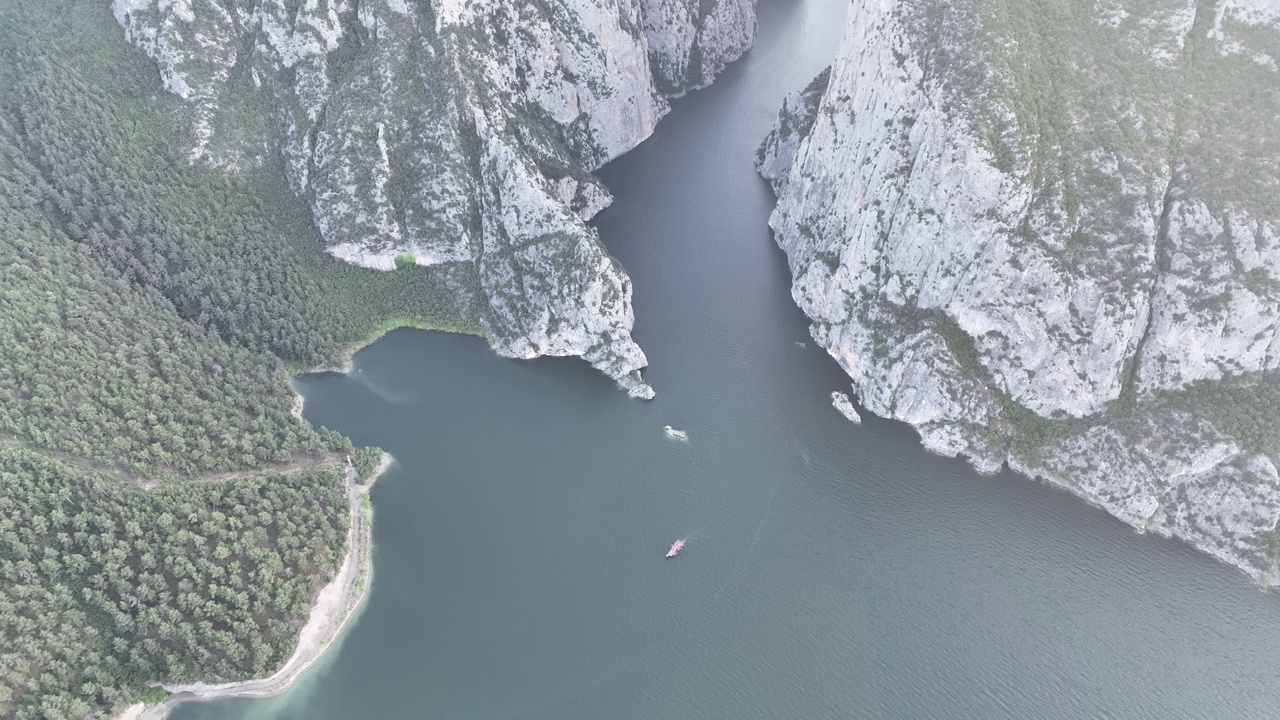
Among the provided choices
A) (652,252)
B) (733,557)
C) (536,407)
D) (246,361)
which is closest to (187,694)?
(246,361)

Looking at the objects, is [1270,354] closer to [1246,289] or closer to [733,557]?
[1246,289]

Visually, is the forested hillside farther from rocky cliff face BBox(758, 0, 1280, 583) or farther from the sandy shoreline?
rocky cliff face BBox(758, 0, 1280, 583)

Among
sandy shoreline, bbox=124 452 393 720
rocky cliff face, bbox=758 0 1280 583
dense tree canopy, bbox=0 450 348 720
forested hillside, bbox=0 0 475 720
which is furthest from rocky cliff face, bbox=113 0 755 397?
dense tree canopy, bbox=0 450 348 720

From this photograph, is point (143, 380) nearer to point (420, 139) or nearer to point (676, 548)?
point (420, 139)

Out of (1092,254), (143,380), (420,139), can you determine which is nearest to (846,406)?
(1092,254)

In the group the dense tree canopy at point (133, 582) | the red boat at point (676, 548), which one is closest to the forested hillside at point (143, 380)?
the dense tree canopy at point (133, 582)
